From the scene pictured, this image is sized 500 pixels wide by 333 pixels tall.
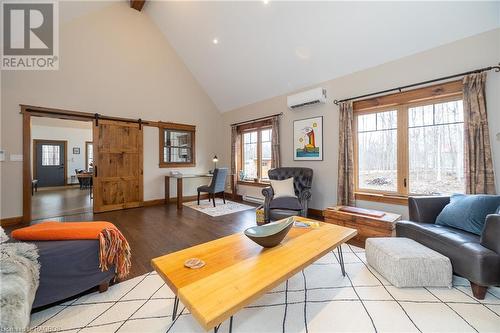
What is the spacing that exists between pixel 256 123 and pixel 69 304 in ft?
16.2

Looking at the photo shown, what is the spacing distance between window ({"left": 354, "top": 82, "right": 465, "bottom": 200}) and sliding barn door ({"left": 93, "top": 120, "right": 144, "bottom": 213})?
16.4 feet

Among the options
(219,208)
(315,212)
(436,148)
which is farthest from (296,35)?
(219,208)

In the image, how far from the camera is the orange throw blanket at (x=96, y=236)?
171 cm

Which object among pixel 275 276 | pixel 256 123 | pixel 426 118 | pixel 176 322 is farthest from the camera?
pixel 256 123

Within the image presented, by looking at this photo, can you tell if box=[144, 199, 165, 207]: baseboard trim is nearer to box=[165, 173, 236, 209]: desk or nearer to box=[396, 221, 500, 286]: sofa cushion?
box=[165, 173, 236, 209]: desk

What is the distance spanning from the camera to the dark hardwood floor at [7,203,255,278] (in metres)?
2.80

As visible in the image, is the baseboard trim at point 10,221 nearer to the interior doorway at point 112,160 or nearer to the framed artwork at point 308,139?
the interior doorway at point 112,160

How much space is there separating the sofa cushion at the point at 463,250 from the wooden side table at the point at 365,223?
1.20 feet

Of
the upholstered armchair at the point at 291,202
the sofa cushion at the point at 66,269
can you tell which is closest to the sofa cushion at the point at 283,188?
the upholstered armchair at the point at 291,202

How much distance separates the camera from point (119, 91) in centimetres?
498

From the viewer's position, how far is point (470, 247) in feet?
5.91

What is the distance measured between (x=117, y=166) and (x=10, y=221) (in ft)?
6.41

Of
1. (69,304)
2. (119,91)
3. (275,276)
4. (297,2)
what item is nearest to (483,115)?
(297,2)

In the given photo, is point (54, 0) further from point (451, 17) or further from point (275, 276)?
point (451, 17)
